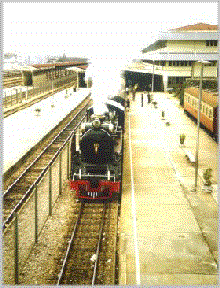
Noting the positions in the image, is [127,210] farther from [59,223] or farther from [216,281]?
[216,281]

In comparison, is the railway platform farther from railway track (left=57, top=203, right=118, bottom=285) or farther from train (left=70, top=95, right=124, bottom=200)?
train (left=70, top=95, right=124, bottom=200)

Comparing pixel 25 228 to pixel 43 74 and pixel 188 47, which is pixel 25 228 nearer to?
pixel 43 74

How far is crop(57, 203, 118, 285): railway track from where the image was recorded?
9156 mm

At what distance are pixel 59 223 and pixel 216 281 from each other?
5.39m

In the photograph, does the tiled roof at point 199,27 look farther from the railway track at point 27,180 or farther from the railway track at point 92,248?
the railway track at point 92,248

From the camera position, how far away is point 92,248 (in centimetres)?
1066

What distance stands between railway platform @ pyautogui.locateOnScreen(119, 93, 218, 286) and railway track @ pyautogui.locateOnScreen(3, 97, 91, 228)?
3.67 m

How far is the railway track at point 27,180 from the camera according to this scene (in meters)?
13.3

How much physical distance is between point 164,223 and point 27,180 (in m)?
6.84

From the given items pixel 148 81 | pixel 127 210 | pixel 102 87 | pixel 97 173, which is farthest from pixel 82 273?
pixel 148 81

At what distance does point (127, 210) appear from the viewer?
43.6 ft

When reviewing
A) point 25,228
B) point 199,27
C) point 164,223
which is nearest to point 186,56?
point 199,27

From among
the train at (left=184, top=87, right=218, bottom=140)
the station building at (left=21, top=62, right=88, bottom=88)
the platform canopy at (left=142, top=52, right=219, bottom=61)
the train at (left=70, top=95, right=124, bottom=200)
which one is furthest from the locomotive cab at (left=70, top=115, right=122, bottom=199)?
the platform canopy at (left=142, top=52, right=219, bottom=61)

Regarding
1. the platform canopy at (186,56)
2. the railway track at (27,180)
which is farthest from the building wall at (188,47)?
the railway track at (27,180)
